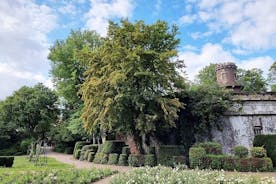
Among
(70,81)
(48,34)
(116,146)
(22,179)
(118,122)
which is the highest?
(70,81)

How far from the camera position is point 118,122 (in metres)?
15.4

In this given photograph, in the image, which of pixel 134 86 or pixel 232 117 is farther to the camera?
pixel 232 117

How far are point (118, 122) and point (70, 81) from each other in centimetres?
1151

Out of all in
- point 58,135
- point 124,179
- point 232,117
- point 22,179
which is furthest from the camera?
point 58,135

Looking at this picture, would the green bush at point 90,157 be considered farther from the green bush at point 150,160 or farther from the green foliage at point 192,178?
the green foliage at point 192,178

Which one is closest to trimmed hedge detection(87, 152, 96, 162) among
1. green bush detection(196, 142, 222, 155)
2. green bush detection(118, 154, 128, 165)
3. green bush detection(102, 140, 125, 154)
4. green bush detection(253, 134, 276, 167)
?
green bush detection(102, 140, 125, 154)

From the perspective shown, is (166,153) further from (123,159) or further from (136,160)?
(123,159)

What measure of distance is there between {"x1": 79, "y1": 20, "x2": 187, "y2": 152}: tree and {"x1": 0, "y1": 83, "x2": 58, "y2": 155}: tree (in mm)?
19691

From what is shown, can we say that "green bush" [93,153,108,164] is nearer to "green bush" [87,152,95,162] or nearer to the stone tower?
"green bush" [87,152,95,162]

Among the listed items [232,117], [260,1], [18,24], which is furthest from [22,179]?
[232,117]

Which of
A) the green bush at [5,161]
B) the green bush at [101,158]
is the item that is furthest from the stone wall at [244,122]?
the green bush at [5,161]

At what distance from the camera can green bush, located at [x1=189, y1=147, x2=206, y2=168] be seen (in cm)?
1292

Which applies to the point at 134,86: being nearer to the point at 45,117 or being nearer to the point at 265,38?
the point at 265,38

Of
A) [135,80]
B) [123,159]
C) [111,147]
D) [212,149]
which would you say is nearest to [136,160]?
[123,159]
